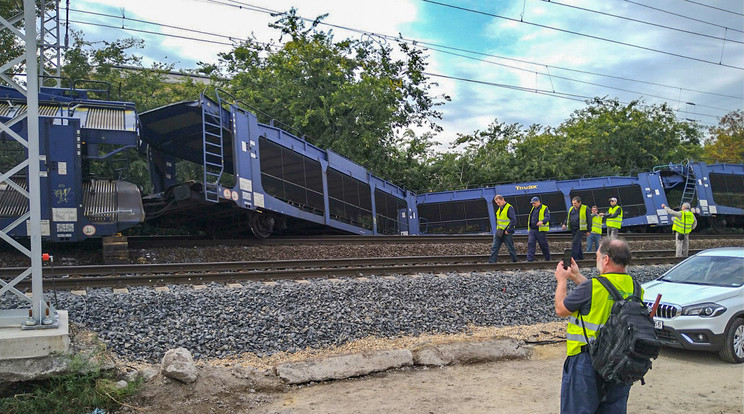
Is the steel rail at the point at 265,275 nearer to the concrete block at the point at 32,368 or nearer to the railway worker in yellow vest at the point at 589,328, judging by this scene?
the concrete block at the point at 32,368

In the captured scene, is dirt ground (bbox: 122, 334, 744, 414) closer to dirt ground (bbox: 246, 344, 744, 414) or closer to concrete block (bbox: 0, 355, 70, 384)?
dirt ground (bbox: 246, 344, 744, 414)

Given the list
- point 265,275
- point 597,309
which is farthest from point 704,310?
point 265,275

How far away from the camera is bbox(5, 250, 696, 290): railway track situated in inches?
324

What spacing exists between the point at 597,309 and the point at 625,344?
1.02ft

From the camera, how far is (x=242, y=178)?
42.7ft

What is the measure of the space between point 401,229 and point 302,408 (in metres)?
16.9

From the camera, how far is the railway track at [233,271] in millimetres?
8234

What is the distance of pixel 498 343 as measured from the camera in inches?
274

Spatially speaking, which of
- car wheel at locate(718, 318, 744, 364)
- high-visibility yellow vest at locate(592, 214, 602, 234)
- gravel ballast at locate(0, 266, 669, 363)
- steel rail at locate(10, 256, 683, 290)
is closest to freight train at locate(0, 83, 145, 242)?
steel rail at locate(10, 256, 683, 290)

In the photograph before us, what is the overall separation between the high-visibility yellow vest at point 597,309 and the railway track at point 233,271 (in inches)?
240

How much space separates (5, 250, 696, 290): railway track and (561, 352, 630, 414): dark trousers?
607cm

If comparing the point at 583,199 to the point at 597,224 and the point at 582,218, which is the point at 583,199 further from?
the point at 582,218

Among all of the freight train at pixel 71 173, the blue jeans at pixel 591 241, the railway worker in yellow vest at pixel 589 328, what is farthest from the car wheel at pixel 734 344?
the freight train at pixel 71 173

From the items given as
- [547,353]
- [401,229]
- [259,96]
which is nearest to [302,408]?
[547,353]
